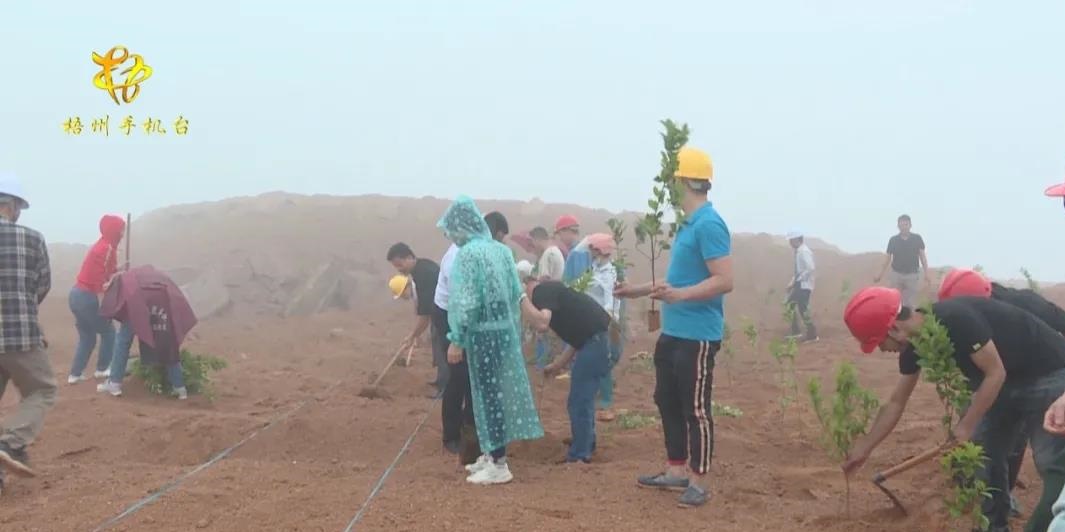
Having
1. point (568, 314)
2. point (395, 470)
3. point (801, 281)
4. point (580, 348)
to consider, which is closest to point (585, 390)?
point (580, 348)

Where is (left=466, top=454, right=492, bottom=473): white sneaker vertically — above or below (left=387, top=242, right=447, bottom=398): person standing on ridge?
below

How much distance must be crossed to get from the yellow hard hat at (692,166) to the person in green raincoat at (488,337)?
1090 millimetres

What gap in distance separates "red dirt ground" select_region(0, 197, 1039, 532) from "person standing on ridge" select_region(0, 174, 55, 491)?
0.27m

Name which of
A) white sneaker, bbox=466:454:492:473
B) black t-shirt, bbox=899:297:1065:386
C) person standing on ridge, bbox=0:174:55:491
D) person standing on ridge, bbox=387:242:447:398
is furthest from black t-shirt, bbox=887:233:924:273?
person standing on ridge, bbox=0:174:55:491

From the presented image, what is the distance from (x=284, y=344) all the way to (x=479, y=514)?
27.0ft

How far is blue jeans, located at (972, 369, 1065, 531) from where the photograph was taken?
12.0 ft

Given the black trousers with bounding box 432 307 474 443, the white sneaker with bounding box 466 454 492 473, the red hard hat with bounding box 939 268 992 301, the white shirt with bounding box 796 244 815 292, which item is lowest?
the white sneaker with bounding box 466 454 492 473

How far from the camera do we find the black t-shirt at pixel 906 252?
11.0m

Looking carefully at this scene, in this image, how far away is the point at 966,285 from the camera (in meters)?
4.14

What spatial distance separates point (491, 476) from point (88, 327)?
15.5ft

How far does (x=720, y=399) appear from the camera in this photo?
26.2ft

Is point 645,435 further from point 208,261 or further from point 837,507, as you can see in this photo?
point 208,261

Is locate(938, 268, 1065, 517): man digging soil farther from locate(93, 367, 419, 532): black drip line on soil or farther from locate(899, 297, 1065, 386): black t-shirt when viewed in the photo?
locate(93, 367, 419, 532): black drip line on soil

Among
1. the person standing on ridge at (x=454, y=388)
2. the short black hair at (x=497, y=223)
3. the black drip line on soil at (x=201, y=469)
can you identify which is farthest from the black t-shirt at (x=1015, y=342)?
the short black hair at (x=497, y=223)
